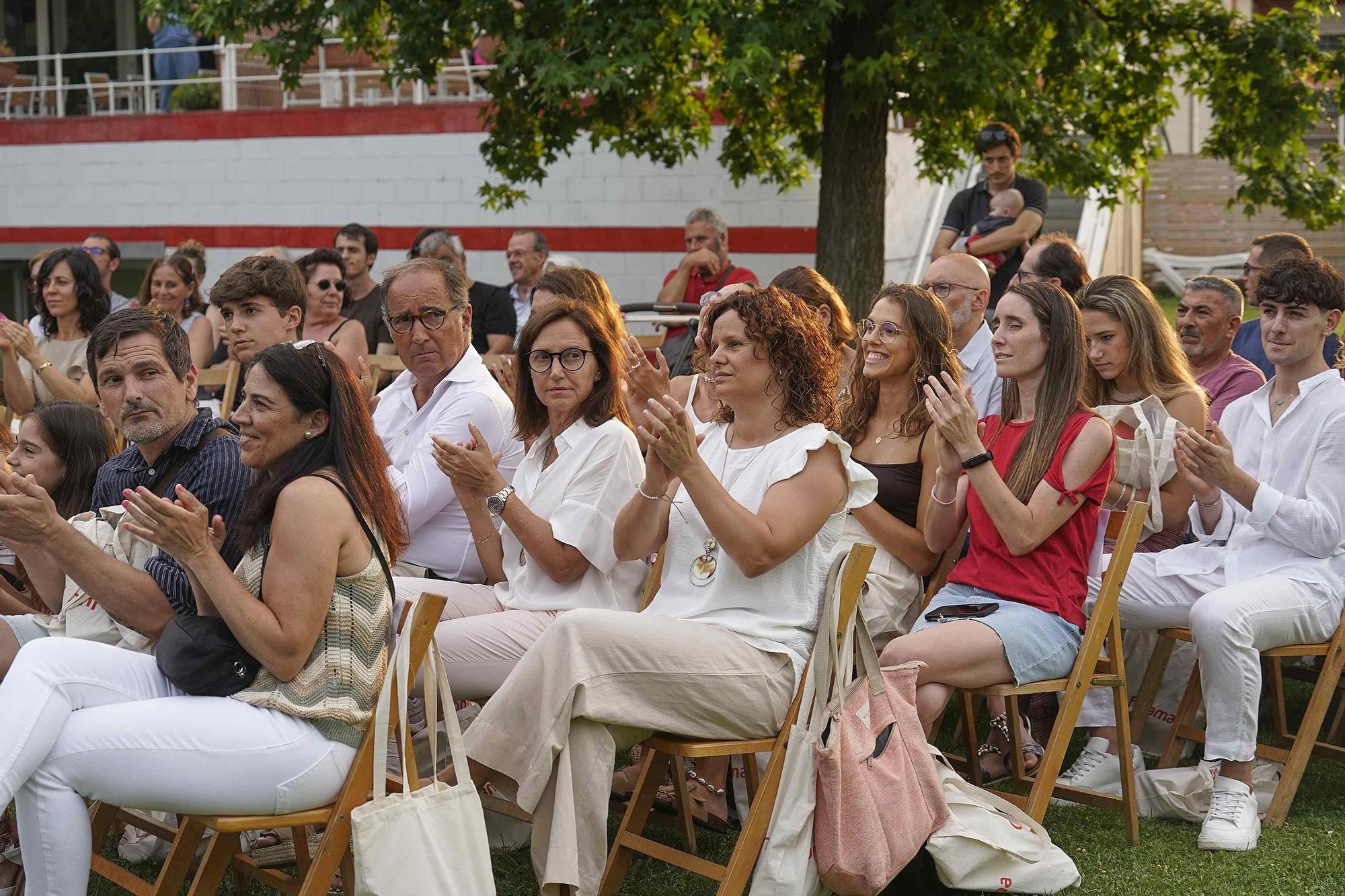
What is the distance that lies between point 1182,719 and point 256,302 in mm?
3290

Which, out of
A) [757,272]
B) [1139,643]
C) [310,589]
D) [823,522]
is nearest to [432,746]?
[310,589]

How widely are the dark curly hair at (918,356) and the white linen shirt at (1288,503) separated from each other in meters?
0.93

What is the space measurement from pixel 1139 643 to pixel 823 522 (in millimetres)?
1975

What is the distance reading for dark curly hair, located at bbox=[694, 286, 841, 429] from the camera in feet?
12.0

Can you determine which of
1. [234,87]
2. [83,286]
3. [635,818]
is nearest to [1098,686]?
[635,818]

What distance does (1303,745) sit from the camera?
420cm

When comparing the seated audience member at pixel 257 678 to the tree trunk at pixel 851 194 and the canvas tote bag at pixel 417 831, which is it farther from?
the tree trunk at pixel 851 194

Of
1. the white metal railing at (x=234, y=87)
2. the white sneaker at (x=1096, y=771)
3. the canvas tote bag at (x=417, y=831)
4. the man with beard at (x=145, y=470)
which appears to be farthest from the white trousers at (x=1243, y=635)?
the white metal railing at (x=234, y=87)

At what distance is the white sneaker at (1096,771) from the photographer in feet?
14.7

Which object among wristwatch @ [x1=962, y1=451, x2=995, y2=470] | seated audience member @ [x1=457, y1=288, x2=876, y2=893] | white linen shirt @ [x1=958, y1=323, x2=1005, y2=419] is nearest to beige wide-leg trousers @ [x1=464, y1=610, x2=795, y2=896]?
seated audience member @ [x1=457, y1=288, x2=876, y2=893]

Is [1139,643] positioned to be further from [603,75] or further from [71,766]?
[603,75]

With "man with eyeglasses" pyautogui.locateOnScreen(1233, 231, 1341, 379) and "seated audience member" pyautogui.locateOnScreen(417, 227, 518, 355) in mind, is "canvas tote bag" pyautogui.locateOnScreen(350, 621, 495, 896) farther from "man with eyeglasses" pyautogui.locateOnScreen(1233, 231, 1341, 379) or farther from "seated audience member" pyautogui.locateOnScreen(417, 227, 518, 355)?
"seated audience member" pyautogui.locateOnScreen(417, 227, 518, 355)

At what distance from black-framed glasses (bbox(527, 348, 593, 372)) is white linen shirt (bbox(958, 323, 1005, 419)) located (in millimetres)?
1748

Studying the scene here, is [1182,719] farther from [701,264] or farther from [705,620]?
[701,264]
